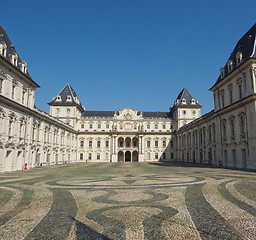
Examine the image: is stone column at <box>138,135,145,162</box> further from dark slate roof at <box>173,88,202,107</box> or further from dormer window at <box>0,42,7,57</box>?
dormer window at <box>0,42,7,57</box>

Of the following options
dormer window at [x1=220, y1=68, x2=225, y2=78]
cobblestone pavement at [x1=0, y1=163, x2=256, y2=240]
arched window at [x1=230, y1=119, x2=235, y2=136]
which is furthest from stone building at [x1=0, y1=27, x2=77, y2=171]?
dormer window at [x1=220, y1=68, x2=225, y2=78]

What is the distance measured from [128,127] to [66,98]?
22.7 meters

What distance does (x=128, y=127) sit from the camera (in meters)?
71.1

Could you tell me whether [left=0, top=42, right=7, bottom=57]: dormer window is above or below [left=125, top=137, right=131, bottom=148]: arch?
above

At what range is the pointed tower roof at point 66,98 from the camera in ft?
222

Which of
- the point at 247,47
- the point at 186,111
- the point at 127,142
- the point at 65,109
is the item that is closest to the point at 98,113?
the point at 65,109

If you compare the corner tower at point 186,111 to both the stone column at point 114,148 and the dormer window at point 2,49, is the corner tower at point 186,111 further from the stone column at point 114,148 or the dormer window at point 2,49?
the dormer window at point 2,49

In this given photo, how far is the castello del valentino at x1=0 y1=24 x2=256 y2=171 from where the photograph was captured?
1120 inches

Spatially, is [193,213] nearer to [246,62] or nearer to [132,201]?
[132,201]

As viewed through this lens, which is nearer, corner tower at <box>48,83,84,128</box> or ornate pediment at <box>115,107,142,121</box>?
corner tower at <box>48,83,84,128</box>

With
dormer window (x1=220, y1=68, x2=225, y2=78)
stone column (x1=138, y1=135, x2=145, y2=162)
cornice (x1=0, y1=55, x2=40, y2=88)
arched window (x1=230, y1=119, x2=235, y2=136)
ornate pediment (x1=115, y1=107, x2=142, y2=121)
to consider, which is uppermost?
dormer window (x1=220, y1=68, x2=225, y2=78)

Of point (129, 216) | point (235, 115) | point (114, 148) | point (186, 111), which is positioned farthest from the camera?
point (186, 111)

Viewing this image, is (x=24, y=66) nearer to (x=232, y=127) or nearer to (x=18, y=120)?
(x=18, y=120)

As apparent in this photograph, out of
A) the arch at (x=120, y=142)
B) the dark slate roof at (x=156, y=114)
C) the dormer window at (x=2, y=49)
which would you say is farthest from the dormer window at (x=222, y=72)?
the arch at (x=120, y=142)
